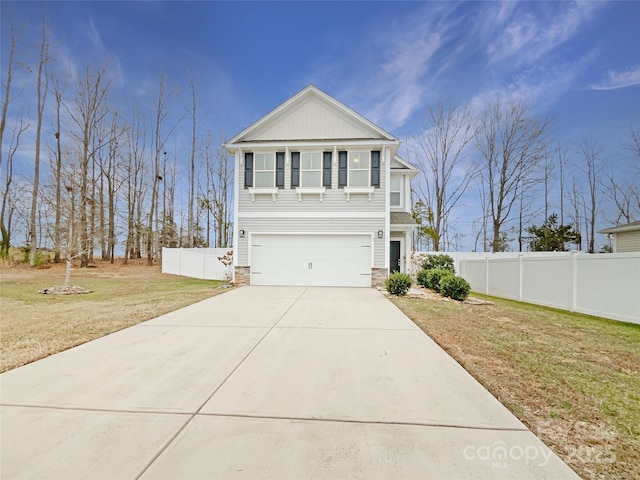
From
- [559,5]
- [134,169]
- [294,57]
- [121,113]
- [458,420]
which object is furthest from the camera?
[134,169]

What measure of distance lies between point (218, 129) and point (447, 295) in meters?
21.7

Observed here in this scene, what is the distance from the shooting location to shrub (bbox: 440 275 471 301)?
8.79 m

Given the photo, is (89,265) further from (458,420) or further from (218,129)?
(458,420)

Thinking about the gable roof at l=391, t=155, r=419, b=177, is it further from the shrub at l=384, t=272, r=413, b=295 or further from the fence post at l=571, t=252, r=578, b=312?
the fence post at l=571, t=252, r=578, b=312

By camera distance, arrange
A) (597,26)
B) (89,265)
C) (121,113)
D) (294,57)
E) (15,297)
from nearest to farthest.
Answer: (15,297)
(597,26)
(294,57)
(89,265)
(121,113)

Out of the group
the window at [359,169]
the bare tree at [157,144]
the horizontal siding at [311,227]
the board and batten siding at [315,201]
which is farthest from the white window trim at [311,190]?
the bare tree at [157,144]

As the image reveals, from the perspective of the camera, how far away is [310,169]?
11820mm

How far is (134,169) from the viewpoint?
2273 cm

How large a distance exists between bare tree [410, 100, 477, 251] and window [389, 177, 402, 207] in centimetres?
745


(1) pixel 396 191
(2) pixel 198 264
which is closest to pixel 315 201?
(1) pixel 396 191

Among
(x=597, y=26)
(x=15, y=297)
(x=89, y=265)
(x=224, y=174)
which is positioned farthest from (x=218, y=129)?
(x=597, y=26)

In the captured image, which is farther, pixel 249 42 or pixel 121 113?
pixel 121 113

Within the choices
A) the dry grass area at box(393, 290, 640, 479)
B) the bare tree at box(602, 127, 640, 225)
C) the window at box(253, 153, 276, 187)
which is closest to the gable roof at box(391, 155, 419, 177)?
the window at box(253, 153, 276, 187)

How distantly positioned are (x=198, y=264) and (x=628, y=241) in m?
22.8
